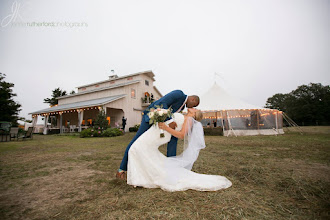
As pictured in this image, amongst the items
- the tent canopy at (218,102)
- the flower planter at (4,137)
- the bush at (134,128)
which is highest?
the tent canopy at (218,102)

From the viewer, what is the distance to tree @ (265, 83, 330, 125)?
34825mm

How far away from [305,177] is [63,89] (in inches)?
1790

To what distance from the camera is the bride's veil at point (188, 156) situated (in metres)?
2.58

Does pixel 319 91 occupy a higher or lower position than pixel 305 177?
higher

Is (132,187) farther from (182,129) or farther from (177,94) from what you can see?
(177,94)

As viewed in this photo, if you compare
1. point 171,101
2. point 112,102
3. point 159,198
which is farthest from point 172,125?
point 112,102

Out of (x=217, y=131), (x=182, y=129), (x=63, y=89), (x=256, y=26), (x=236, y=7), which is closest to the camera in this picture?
(x=182, y=129)

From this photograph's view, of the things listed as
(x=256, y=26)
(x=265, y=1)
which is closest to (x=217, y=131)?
(x=265, y=1)

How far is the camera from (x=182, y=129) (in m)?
2.76

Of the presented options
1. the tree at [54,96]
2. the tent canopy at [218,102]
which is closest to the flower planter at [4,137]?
the tent canopy at [218,102]

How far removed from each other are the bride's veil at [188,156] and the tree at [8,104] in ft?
81.2

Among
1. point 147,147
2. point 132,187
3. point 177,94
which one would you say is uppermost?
point 177,94

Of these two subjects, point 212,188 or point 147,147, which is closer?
point 212,188

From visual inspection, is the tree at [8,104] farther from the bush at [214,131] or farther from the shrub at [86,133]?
the bush at [214,131]
